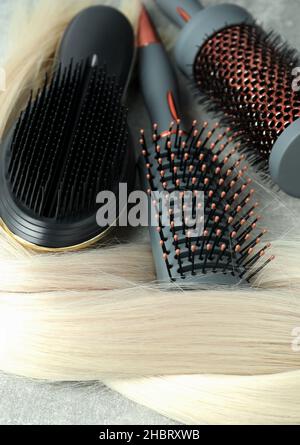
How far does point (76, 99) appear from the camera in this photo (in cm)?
77

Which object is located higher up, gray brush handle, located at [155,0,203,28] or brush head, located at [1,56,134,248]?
gray brush handle, located at [155,0,203,28]

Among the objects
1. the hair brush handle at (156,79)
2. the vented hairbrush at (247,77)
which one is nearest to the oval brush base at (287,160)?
the vented hairbrush at (247,77)

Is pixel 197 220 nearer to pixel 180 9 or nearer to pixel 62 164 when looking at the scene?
pixel 62 164

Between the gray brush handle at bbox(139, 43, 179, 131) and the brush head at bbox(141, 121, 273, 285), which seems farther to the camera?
the gray brush handle at bbox(139, 43, 179, 131)

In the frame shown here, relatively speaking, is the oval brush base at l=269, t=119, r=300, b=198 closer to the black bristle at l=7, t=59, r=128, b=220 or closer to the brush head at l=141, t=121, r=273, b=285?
the brush head at l=141, t=121, r=273, b=285

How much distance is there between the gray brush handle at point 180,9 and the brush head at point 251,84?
0.07m

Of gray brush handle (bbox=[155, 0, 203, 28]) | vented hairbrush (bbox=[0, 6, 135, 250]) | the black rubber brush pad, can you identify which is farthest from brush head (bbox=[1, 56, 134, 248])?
gray brush handle (bbox=[155, 0, 203, 28])

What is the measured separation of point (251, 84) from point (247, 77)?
0.5 inches

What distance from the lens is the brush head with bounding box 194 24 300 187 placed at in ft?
2.54

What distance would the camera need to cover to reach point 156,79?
34.6 inches

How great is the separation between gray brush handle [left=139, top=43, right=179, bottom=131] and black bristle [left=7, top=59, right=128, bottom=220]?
0.09 m

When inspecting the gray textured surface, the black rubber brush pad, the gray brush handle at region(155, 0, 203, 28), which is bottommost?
the gray textured surface

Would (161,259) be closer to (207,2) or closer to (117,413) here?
(117,413)

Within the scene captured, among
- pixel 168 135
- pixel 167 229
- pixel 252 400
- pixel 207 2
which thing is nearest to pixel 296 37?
pixel 207 2
